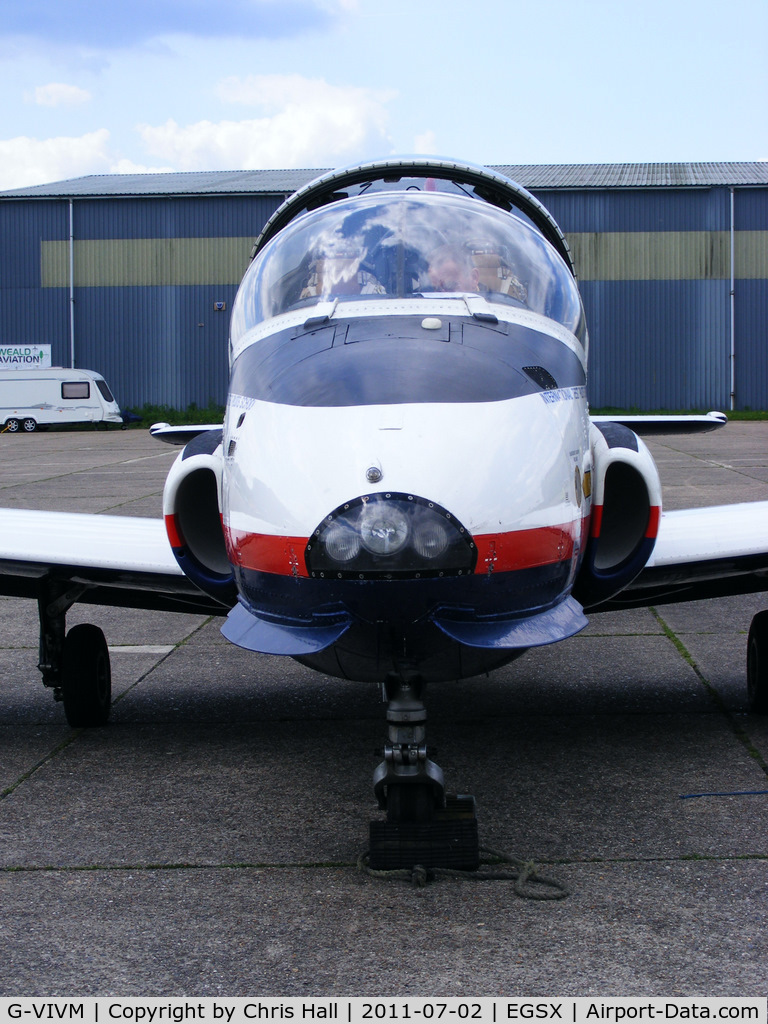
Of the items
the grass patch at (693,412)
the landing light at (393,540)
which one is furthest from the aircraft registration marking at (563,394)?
the grass patch at (693,412)

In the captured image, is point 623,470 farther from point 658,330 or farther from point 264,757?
point 658,330

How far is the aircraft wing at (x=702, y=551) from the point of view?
5.10m

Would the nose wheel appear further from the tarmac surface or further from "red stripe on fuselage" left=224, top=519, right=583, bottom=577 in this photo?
"red stripe on fuselage" left=224, top=519, right=583, bottom=577

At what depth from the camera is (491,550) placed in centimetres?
331

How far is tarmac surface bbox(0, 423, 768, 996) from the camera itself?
10.2ft

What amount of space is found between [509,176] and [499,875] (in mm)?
42730

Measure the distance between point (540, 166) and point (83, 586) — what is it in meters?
43.8

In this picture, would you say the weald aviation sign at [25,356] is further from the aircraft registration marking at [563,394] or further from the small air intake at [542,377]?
the small air intake at [542,377]

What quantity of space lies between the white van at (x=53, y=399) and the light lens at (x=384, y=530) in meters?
39.2

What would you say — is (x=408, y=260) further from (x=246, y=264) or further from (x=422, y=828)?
(x=246, y=264)

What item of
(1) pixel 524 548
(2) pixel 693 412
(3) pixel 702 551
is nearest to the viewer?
(1) pixel 524 548

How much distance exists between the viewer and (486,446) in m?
3.41

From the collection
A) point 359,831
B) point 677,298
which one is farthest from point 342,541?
point 677,298

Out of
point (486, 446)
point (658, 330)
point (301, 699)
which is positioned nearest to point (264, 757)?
point (301, 699)
